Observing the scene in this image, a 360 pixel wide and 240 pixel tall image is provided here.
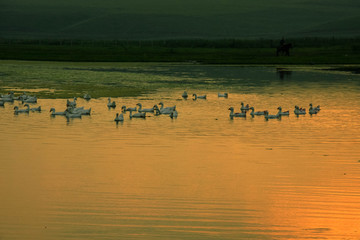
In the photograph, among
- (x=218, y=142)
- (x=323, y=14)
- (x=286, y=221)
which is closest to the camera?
(x=286, y=221)

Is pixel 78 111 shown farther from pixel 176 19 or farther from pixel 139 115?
pixel 176 19

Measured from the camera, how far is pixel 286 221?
1353cm

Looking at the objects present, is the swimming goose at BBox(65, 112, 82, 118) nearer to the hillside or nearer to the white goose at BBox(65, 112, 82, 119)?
the white goose at BBox(65, 112, 82, 119)

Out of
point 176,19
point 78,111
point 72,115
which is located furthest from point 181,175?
point 176,19

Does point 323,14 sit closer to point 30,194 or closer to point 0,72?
point 0,72

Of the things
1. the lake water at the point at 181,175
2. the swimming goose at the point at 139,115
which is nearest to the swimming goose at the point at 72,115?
→ the lake water at the point at 181,175

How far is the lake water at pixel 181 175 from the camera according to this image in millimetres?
13133

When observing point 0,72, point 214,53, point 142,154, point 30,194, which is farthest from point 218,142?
point 214,53

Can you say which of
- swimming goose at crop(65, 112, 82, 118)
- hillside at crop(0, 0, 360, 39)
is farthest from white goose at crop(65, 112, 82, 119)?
hillside at crop(0, 0, 360, 39)

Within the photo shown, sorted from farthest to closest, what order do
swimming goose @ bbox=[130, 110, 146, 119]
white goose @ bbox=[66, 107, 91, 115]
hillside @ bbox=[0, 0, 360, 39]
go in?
hillside @ bbox=[0, 0, 360, 39], swimming goose @ bbox=[130, 110, 146, 119], white goose @ bbox=[66, 107, 91, 115]

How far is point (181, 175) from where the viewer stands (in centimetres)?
1695

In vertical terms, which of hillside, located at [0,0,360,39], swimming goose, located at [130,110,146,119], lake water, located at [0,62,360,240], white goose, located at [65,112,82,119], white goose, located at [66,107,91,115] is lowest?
lake water, located at [0,62,360,240]

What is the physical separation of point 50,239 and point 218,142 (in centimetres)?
996

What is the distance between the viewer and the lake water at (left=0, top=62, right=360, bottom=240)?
13133 millimetres
